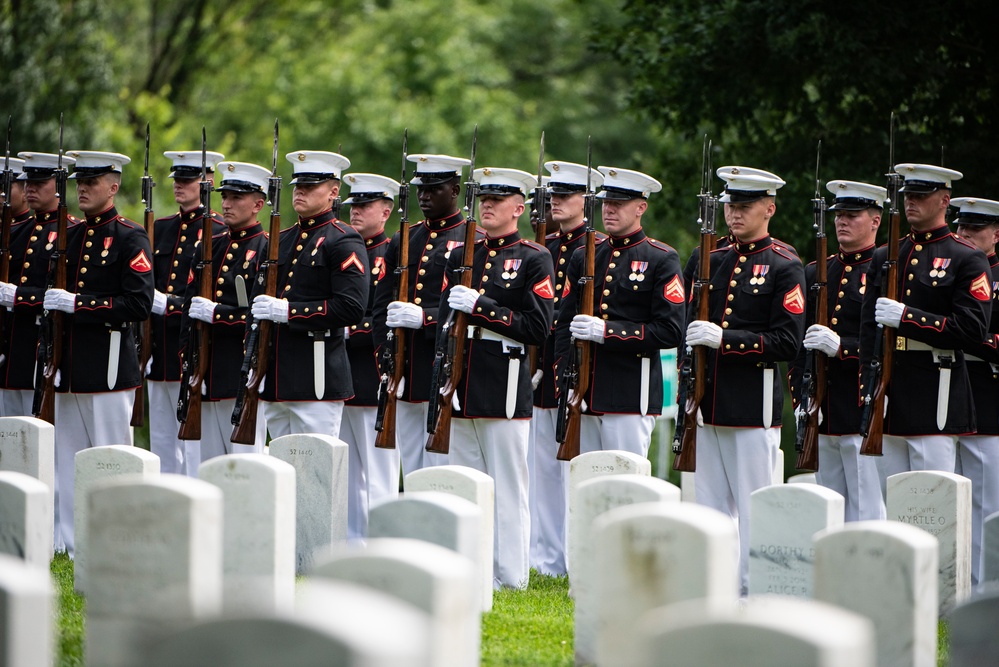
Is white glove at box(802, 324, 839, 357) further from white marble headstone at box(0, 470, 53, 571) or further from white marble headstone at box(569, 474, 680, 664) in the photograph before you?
white marble headstone at box(0, 470, 53, 571)

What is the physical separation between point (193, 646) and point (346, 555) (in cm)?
94

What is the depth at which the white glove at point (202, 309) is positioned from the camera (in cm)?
909

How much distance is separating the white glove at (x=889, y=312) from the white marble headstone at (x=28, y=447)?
15.1 ft

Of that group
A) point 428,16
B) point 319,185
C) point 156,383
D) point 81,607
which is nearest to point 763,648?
point 81,607

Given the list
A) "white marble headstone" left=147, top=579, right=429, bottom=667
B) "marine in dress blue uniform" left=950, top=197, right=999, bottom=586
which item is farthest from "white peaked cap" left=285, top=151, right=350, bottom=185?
"white marble headstone" left=147, top=579, right=429, bottom=667

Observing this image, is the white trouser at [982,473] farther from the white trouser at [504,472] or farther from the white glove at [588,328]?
the white trouser at [504,472]

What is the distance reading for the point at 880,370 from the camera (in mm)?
7922

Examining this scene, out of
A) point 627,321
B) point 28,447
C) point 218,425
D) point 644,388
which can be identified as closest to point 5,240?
point 218,425

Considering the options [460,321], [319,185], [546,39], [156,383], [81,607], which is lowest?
[81,607]

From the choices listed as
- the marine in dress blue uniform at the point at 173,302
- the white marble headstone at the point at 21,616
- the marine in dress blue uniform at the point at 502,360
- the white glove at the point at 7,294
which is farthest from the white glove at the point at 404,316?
the white marble headstone at the point at 21,616

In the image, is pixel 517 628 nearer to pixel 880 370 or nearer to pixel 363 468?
pixel 880 370

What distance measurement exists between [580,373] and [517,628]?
2.09m

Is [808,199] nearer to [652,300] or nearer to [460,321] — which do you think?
[652,300]

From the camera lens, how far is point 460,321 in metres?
8.21
